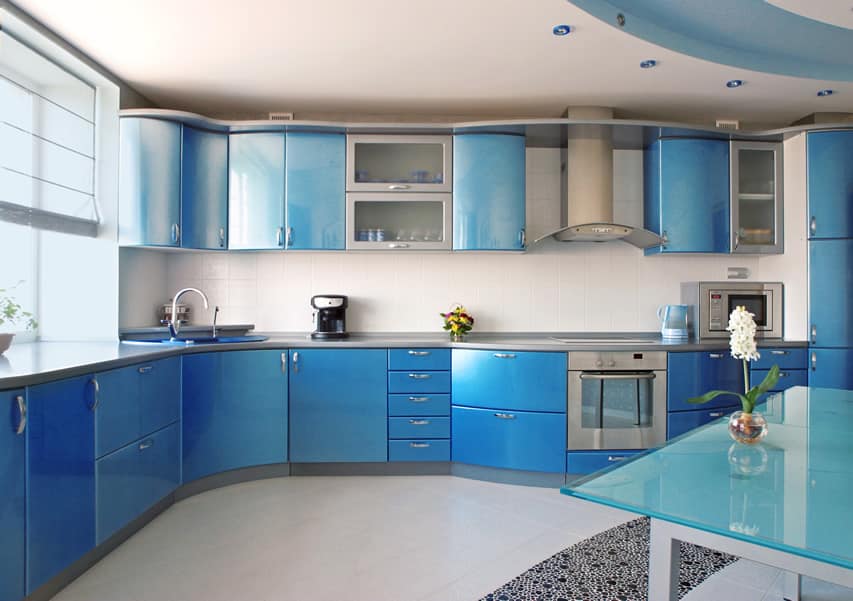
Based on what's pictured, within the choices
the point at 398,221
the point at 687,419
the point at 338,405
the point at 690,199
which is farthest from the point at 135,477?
the point at 690,199

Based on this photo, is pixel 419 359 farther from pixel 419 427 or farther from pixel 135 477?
pixel 135 477

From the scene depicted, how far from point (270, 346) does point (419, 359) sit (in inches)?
36.3

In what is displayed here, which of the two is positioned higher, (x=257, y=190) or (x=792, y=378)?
(x=257, y=190)

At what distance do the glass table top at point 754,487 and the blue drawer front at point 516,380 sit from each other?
1633 mm

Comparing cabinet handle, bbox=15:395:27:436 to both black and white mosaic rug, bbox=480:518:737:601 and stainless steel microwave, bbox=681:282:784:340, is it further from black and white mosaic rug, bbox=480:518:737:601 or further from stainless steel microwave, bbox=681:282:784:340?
stainless steel microwave, bbox=681:282:784:340

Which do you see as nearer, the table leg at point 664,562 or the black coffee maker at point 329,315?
the table leg at point 664,562

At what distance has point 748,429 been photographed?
5.29 ft

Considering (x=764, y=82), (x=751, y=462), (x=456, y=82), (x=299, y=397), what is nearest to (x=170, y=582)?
(x=299, y=397)

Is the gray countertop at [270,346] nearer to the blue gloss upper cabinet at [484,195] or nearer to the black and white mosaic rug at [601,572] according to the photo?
the blue gloss upper cabinet at [484,195]

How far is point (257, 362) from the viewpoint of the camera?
11.4ft

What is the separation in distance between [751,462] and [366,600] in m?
1.41

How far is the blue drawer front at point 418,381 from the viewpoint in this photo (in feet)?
11.7

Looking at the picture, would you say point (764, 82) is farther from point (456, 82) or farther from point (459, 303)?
point (459, 303)

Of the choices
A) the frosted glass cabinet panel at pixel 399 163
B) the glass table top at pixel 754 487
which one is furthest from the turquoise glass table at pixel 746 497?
the frosted glass cabinet panel at pixel 399 163
